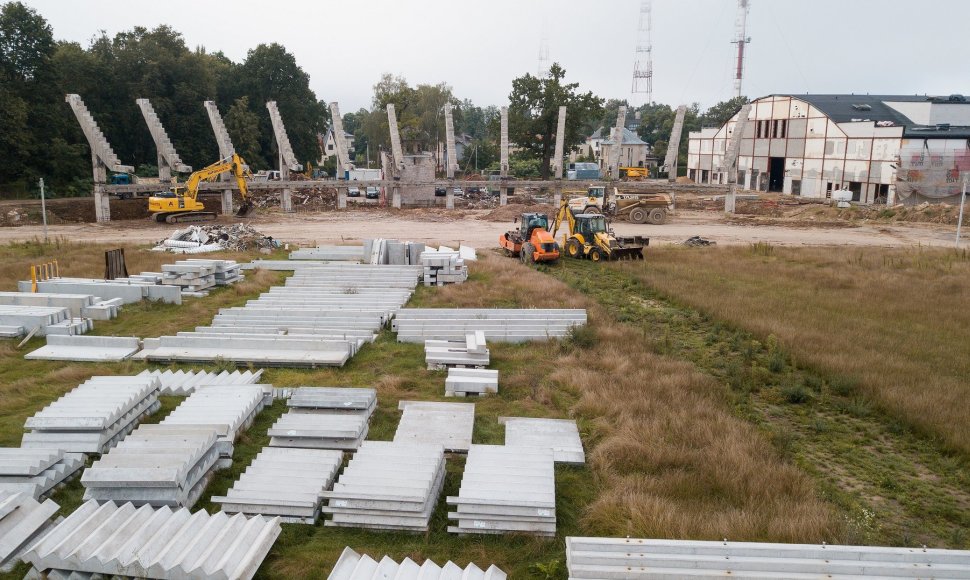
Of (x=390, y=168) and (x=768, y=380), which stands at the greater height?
(x=390, y=168)

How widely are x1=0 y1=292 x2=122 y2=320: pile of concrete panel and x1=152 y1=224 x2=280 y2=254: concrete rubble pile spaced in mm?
8207

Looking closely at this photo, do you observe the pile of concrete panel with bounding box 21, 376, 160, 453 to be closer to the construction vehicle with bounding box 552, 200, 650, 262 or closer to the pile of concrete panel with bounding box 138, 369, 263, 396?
the pile of concrete panel with bounding box 138, 369, 263, 396

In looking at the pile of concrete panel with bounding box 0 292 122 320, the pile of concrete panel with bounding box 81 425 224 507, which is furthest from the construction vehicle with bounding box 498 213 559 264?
the pile of concrete panel with bounding box 81 425 224 507

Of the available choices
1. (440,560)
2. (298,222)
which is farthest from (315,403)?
(298,222)

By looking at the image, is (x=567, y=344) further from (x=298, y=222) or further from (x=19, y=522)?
(x=298, y=222)

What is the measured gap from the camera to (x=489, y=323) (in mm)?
12727

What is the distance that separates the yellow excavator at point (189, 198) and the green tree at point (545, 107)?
2240 cm

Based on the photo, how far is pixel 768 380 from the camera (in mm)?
10742

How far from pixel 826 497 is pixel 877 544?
82 cm

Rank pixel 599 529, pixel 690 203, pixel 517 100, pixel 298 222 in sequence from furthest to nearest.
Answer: pixel 517 100, pixel 690 203, pixel 298 222, pixel 599 529

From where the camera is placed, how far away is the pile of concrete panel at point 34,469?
6.54m

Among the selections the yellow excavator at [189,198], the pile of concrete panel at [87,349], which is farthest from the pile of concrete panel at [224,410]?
the yellow excavator at [189,198]

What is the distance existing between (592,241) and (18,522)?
17.8 m

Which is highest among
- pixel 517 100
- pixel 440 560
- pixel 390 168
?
pixel 517 100
